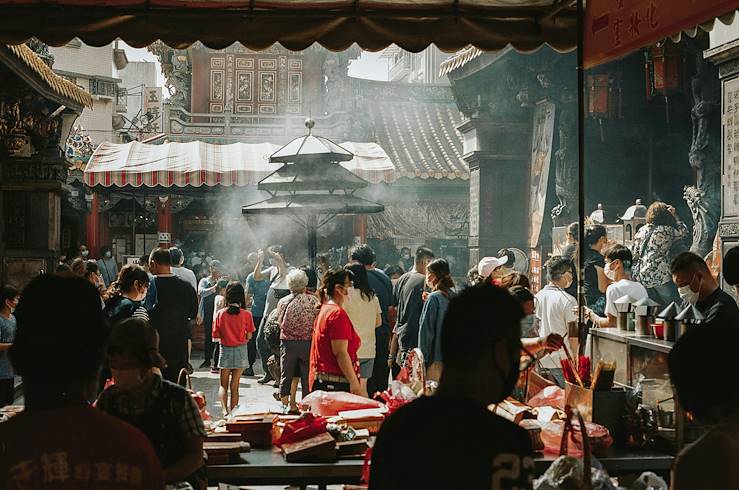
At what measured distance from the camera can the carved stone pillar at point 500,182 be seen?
48.6 ft

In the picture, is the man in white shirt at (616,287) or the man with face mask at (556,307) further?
the man with face mask at (556,307)

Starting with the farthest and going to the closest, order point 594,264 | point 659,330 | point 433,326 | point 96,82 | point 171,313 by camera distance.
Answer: point 96,82 → point 594,264 → point 171,313 → point 433,326 → point 659,330

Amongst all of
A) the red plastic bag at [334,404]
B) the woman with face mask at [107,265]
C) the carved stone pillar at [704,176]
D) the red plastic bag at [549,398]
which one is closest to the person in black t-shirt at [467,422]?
the red plastic bag at [334,404]

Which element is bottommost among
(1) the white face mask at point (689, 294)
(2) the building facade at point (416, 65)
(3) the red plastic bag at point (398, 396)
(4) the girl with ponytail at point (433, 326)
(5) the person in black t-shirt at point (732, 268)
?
(3) the red plastic bag at point (398, 396)

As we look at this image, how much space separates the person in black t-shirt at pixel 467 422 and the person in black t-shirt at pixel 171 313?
556 centimetres

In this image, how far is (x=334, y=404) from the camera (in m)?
5.26

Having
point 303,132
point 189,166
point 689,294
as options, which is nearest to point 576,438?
point 689,294

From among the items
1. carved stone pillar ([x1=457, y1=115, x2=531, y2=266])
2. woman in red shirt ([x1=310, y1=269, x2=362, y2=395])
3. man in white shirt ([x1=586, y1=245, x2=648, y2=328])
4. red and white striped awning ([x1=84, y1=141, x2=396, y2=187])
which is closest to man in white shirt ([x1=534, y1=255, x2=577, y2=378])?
man in white shirt ([x1=586, y1=245, x2=648, y2=328])

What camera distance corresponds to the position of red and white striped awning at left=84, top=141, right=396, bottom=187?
17.6 m

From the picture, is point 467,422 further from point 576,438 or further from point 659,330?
point 659,330

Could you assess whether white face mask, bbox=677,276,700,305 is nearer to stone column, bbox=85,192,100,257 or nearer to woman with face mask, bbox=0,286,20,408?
woman with face mask, bbox=0,286,20,408

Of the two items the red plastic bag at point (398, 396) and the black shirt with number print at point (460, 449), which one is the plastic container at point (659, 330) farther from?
the black shirt with number print at point (460, 449)

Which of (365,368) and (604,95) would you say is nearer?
(365,368)

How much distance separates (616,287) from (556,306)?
1.84 ft
